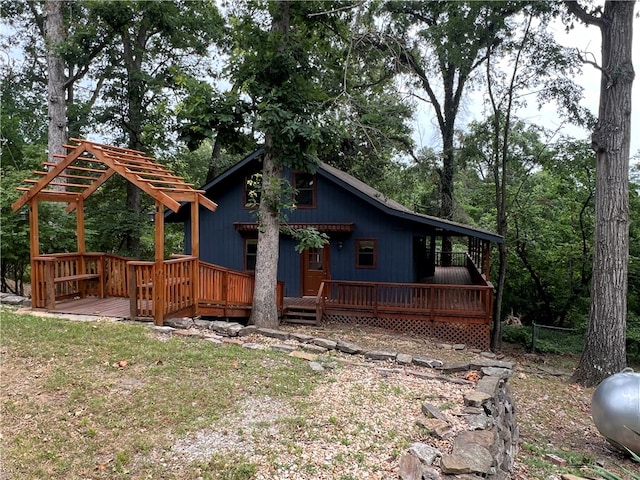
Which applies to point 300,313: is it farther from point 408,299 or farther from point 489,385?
point 489,385

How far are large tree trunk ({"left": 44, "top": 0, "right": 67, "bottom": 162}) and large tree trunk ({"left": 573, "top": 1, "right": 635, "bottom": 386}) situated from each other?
13.7 meters

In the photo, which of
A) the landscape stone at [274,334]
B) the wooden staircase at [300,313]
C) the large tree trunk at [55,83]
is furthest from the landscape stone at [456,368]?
the large tree trunk at [55,83]

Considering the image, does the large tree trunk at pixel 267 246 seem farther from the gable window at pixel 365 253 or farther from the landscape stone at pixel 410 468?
the landscape stone at pixel 410 468

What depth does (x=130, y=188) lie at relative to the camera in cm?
1603

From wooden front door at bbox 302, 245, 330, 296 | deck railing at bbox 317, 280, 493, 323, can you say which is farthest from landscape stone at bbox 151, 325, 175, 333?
wooden front door at bbox 302, 245, 330, 296

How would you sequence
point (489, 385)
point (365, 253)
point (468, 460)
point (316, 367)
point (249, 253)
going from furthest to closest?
1. point (249, 253)
2. point (365, 253)
3. point (316, 367)
4. point (489, 385)
5. point (468, 460)

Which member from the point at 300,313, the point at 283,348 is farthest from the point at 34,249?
the point at 300,313

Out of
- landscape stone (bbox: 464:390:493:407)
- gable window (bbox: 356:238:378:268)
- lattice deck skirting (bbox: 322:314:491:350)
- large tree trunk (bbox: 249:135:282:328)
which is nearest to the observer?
landscape stone (bbox: 464:390:493:407)

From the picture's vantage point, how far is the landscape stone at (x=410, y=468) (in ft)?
10.7

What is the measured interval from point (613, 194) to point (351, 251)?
7.03 metres

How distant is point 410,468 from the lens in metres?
3.35

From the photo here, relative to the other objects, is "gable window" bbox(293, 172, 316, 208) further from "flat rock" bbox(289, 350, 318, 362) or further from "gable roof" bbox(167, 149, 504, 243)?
"flat rock" bbox(289, 350, 318, 362)

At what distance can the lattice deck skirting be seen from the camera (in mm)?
10953

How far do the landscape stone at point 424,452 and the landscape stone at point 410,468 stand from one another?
132mm
